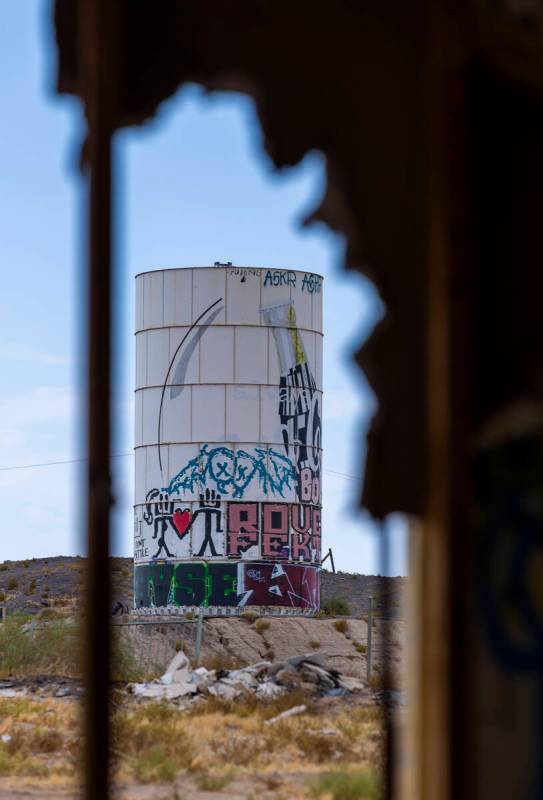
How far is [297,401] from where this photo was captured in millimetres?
29625

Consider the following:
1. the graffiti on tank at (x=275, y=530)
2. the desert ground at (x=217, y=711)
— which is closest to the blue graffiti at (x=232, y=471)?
Answer: the graffiti on tank at (x=275, y=530)

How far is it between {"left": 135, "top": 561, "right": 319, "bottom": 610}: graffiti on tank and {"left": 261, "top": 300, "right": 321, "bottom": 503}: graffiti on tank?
166cm

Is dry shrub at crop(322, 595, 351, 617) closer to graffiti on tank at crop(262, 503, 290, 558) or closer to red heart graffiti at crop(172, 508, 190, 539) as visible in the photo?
graffiti on tank at crop(262, 503, 290, 558)

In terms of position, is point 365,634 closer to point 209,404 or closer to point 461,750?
point 209,404

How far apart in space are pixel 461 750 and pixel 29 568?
195ft

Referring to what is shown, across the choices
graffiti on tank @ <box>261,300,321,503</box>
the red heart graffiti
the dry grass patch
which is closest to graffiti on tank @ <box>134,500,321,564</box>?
the red heart graffiti

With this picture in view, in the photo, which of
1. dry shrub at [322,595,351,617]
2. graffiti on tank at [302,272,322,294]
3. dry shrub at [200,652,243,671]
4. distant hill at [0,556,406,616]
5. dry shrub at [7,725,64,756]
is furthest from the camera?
distant hill at [0,556,406,616]

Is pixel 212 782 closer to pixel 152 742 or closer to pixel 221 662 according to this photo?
pixel 152 742

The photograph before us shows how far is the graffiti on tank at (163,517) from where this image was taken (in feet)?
96.2

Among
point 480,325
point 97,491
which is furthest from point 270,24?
point 97,491

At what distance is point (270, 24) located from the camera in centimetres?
523

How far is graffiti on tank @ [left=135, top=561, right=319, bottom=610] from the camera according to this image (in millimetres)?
29250

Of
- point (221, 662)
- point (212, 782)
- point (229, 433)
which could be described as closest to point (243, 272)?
point (229, 433)

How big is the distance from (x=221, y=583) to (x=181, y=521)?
1.42 m
